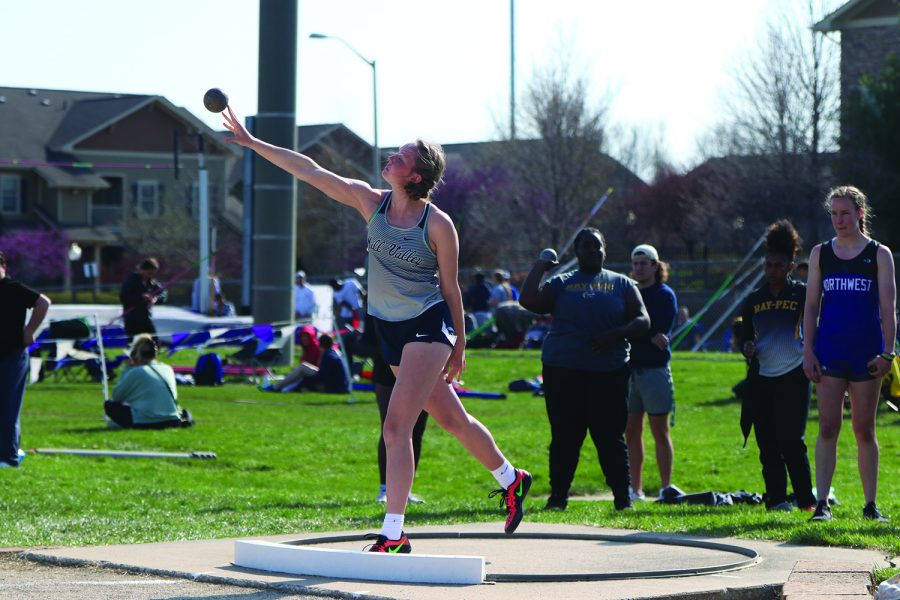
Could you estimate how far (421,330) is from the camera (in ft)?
21.9

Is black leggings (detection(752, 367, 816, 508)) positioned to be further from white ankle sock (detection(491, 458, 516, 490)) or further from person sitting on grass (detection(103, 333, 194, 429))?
person sitting on grass (detection(103, 333, 194, 429))

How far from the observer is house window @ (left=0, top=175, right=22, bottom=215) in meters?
64.0

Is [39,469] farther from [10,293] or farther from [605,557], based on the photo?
[605,557]

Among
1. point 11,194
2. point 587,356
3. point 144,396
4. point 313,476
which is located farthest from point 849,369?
point 11,194

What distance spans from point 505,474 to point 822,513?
234 centimetres

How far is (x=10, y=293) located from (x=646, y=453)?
6461mm

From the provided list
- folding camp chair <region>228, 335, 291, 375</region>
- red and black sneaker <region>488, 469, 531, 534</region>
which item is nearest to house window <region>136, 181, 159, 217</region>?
folding camp chair <region>228, 335, 291, 375</region>

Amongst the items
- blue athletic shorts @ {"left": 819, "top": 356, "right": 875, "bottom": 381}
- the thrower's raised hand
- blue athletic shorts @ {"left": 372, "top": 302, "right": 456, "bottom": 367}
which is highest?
the thrower's raised hand

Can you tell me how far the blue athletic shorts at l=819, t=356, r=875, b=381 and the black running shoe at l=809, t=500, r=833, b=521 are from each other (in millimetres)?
754

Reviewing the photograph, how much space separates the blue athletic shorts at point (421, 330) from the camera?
21.9 ft

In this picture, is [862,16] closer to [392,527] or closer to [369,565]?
[392,527]

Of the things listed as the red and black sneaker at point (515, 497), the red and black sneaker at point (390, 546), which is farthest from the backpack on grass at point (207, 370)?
the red and black sneaker at point (390, 546)

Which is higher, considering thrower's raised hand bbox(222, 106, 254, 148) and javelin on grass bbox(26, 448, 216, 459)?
thrower's raised hand bbox(222, 106, 254, 148)

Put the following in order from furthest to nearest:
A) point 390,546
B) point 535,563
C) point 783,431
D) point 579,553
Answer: point 783,431 → point 579,553 → point 535,563 → point 390,546
